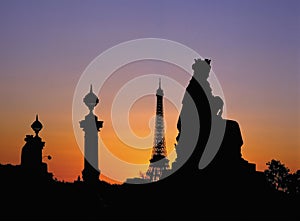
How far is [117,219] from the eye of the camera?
1428 inches

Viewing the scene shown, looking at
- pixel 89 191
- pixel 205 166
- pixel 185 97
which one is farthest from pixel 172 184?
pixel 89 191

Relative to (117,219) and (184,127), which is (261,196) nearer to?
(184,127)

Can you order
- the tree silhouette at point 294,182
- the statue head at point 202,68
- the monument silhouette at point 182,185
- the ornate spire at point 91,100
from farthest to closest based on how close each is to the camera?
the tree silhouette at point 294,182 < the statue head at point 202,68 < the ornate spire at point 91,100 < the monument silhouette at point 182,185

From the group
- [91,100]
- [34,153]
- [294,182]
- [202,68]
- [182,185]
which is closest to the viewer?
[91,100]

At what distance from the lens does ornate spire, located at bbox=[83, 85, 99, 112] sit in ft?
131

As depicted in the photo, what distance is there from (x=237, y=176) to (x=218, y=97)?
5.52 metres

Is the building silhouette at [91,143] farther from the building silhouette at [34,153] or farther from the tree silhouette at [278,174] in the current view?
the tree silhouette at [278,174]

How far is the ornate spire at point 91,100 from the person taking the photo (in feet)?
131

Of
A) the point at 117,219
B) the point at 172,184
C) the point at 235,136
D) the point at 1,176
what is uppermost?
the point at 235,136

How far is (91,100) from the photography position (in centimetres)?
3997

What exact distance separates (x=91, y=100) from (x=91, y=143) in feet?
7.60

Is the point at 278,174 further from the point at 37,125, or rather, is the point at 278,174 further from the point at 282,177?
the point at 37,125

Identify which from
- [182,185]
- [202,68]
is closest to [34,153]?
[182,185]

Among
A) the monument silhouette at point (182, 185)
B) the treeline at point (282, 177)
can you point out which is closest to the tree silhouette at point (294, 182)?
the treeline at point (282, 177)
